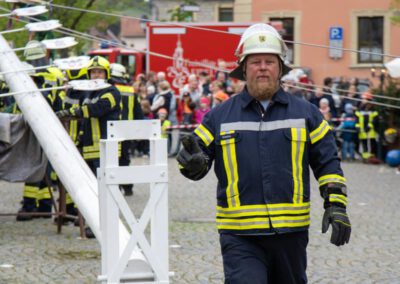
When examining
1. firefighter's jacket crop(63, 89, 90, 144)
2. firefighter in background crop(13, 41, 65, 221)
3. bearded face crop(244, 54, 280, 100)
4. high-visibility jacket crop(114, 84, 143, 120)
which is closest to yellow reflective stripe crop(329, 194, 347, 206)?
bearded face crop(244, 54, 280, 100)

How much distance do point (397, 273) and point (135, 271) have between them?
3.77m

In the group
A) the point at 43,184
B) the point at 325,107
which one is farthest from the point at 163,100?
the point at 43,184

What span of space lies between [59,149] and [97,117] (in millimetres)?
2384

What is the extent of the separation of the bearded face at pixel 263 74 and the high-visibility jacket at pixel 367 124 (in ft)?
56.1

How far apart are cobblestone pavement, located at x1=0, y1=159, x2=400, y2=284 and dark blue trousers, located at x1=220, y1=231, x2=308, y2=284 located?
3.25 meters

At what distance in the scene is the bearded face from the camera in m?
5.95

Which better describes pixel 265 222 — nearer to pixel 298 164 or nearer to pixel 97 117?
pixel 298 164

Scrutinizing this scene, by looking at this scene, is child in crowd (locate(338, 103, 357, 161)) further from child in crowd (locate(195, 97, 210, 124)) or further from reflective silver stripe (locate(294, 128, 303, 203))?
reflective silver stripe (locate(294, 128, 303, 203))

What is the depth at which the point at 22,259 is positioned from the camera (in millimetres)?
10320

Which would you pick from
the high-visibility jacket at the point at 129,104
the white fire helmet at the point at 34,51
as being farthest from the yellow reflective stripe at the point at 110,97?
the high-visibility jacket at the point at 129,104

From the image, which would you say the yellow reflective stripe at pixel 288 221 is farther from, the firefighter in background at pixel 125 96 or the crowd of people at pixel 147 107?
the firefighter in background at pixel 125 96

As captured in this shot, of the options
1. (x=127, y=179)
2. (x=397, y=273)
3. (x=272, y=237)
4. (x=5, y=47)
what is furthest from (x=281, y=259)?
(x=5, y=47)

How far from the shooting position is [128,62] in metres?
33.6

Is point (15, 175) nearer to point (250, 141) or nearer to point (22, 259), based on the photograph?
point (22, 259)
